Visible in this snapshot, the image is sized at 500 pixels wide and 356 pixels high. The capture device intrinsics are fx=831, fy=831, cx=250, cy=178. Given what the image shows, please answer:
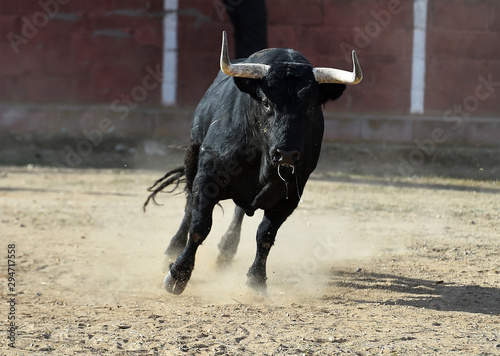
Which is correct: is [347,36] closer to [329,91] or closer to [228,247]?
[228,247]

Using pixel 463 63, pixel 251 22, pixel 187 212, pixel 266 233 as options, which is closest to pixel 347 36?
pixel 251 22

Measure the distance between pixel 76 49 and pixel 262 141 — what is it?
268 inches

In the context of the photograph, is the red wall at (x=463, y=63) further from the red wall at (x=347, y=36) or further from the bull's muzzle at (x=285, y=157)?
the bull's muzzle at (x=285, y=157)

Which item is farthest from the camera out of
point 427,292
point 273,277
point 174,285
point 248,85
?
point 273,277

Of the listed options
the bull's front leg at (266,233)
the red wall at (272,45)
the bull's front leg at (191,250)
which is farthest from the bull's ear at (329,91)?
the red wall at (272,45)

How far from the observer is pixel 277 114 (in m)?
3.94

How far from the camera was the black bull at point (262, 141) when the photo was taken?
3959 millimetres

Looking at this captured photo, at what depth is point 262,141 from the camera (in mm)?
4164

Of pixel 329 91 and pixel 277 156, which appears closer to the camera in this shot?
pixel 277 156

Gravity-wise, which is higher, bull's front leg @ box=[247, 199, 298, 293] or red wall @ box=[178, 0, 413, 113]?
red wall @ box=[178, 0, 413, 113]

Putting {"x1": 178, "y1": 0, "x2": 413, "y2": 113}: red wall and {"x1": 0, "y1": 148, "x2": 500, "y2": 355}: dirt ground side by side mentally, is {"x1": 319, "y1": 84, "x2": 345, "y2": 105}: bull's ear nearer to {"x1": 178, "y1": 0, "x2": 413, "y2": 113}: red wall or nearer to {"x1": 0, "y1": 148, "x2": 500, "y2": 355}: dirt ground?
{"x1": 0, "y1": 148, "x2": 500, "y2": 355}: dirt ground

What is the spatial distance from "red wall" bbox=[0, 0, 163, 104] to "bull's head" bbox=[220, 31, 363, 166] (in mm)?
6425

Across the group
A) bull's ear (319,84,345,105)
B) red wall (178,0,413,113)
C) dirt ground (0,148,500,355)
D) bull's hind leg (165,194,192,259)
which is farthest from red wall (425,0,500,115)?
bull's ear (319,84,345,105)

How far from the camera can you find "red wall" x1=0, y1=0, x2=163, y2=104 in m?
10.4
